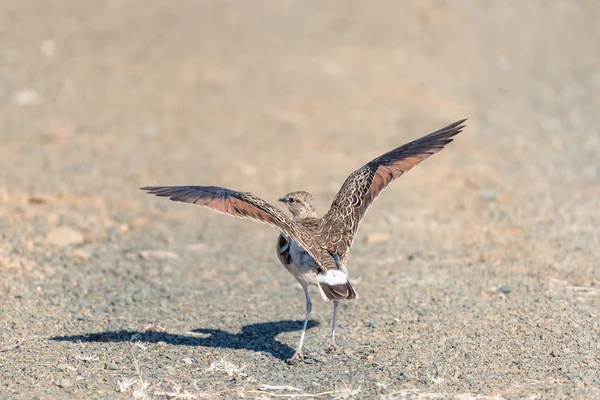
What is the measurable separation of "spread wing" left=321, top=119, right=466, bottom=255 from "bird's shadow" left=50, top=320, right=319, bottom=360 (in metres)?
0.99

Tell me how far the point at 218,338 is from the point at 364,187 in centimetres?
172

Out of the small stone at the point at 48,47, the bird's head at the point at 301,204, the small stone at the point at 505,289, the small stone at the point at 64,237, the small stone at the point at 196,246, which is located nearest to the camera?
the bird's head at the point at 301,204

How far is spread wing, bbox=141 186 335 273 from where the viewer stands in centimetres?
659

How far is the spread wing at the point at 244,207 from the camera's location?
6.59 m

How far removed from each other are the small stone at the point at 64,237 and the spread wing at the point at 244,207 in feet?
10.8

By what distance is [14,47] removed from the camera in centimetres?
1750

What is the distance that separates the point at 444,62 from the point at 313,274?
11.4m

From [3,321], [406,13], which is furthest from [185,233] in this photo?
[406,13]

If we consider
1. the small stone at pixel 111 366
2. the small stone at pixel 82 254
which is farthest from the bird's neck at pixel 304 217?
the small stone at pixel 82 254

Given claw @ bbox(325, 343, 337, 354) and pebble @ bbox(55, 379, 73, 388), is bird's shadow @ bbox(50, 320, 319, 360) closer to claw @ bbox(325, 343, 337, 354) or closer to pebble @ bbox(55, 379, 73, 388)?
claw @ bbox(325, 343, 337, 354)

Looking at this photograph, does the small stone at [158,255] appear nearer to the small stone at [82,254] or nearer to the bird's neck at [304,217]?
the small stone at [82,254]

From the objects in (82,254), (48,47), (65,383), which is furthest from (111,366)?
(48,47)

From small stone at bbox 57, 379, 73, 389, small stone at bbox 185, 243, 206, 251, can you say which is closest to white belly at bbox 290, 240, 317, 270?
small stone at bbox 57, 379, 73, 389

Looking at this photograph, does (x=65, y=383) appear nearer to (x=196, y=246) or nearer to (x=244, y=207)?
(x=244, y=207)
